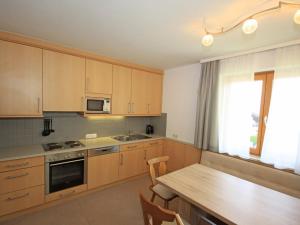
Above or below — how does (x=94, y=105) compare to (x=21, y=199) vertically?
above

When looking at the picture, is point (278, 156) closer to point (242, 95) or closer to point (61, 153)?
point (242, 95)

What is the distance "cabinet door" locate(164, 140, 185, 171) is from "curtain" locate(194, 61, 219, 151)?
53 centimetres

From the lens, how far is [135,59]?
3.05m

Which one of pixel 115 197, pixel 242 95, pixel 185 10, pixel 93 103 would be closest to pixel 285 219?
pixel 242 95

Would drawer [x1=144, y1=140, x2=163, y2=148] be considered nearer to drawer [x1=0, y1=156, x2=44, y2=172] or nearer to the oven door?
the oven door

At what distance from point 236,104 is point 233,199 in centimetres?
149

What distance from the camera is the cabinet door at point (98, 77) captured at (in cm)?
276

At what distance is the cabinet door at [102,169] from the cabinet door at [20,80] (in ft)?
3.72

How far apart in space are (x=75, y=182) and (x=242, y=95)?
289 centimetres

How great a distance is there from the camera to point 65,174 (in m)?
2.45

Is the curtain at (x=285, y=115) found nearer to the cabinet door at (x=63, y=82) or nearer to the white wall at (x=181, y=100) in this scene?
the white wall at (x=181, y=100)

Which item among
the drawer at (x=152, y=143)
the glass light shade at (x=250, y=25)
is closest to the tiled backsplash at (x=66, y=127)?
the drawer at (x=152, y=143)

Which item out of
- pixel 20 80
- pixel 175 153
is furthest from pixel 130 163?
pixel 20 80

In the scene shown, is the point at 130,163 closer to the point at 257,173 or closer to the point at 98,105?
the point at 98,105
